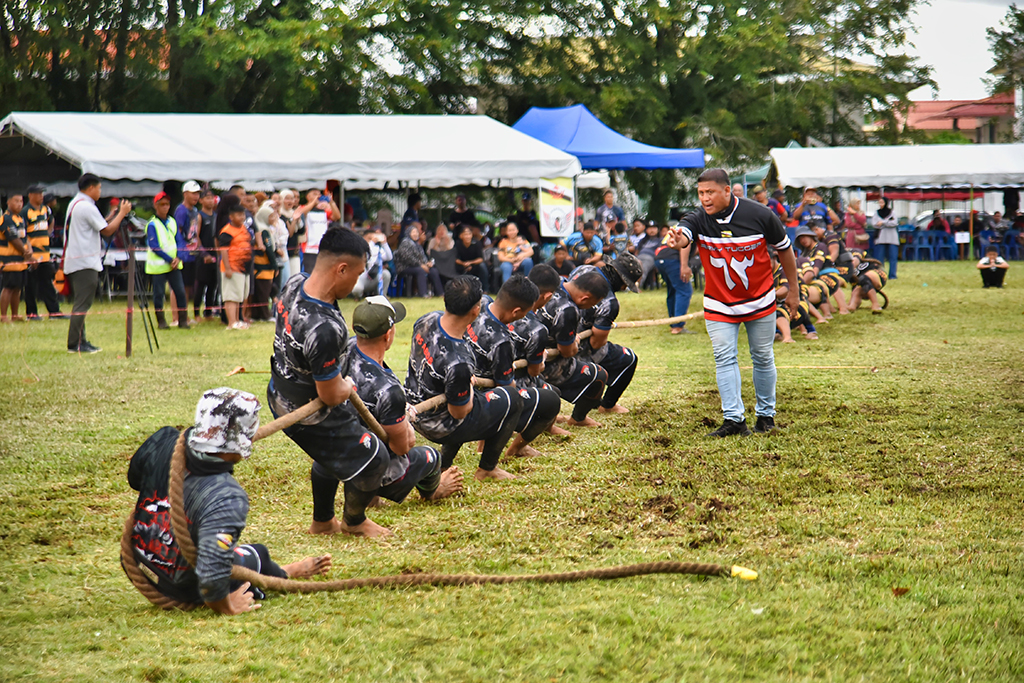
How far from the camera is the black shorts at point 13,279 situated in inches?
480

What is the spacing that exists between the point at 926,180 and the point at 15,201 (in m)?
21.9

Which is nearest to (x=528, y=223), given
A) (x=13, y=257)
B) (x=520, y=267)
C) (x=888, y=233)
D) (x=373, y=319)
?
(x=520, y=267)

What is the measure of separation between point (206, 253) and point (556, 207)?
629cm

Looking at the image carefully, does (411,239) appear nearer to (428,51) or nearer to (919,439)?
(428,51)

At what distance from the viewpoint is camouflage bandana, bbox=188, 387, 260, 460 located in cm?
351

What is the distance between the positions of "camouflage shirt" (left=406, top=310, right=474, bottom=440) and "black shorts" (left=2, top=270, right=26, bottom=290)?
8.78 metres

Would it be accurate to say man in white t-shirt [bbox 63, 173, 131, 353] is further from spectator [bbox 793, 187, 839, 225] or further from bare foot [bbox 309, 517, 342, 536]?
spectator [bbox 793, 187, 839, 225]

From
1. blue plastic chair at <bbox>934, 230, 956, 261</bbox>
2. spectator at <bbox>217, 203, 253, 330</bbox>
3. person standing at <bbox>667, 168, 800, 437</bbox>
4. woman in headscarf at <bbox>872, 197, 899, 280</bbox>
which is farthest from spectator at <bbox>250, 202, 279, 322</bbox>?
blue plastic chair at <bbox>934, 230, 956, 261</bbox>

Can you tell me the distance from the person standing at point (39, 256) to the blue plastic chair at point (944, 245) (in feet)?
78.1

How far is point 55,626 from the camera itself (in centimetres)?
367

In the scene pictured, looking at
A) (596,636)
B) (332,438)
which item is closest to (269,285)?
(332,438)

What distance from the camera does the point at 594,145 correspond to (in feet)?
68.6

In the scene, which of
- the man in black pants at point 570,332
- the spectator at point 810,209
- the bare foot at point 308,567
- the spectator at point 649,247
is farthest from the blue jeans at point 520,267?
the bare foot at point 308,567

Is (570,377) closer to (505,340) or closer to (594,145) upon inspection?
(505,340)
